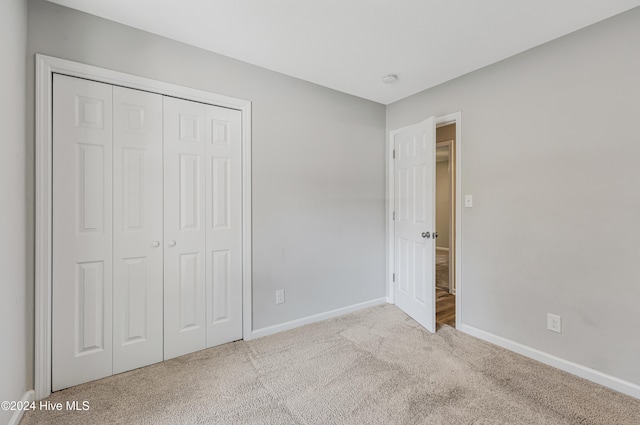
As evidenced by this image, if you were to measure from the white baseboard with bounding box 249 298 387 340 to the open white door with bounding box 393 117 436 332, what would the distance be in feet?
1.14

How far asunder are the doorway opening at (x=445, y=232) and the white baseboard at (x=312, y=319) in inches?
29.0

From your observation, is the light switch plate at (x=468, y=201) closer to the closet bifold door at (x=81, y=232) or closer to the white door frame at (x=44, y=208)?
the closet bifold door at (x=81, y=232)

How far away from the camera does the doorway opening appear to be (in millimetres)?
3125

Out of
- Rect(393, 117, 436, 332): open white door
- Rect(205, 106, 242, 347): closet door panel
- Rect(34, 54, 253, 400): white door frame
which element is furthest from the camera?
Rect(393, 117, 436, 332): open white door

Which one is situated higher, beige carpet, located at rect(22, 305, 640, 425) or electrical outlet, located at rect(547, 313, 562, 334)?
electrical outlet, located at rect(547, 313, 562, 334)

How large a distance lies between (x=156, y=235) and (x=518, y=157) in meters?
2.89

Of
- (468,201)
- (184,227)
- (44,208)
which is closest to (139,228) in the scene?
(184,227)

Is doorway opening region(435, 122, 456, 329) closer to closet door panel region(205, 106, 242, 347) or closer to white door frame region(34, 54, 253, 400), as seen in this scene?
closet door panel region(205, 106, 242, 347)

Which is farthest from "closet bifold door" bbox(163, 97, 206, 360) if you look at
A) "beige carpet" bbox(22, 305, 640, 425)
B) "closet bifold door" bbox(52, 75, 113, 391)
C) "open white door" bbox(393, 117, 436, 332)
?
"open white door" bbox(393, 117, 436, 332)

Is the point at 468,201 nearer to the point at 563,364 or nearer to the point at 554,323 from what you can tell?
the point at 554,323

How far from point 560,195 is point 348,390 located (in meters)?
2.04

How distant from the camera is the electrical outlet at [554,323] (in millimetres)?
2002

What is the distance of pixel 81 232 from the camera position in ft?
5.82

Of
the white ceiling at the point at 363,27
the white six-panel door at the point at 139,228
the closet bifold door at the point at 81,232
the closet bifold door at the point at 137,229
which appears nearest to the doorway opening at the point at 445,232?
the white ceiling at the point at 363,27
